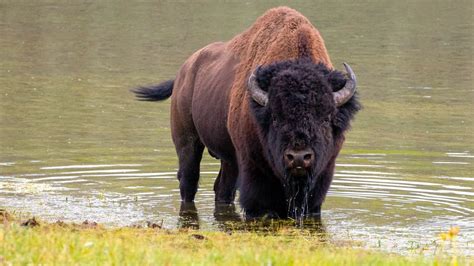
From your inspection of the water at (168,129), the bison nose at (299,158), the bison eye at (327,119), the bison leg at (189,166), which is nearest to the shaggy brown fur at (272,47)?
the bison eye at (327,119)

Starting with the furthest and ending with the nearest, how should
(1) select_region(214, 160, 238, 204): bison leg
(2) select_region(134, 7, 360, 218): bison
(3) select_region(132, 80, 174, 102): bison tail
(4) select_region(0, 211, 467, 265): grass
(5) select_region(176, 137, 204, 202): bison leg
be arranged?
(3) select_region(132, 80, 174, 102): bison tail
(5) select_region(176, 137, 204, 202): bison leg
(1) select_region(214, 160, 238, 204): bison leg
(2) select_region(134, 7, 360, 218): bison
(4) select_region(0, 211, 467, 265): grass

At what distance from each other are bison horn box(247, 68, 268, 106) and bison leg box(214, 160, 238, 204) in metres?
2.43

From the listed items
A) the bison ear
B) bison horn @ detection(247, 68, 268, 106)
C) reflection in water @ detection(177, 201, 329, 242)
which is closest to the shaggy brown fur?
the bison ear

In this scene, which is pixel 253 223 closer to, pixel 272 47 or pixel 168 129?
pixel 272 47

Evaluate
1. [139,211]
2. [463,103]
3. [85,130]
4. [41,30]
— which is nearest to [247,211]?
[139,211]

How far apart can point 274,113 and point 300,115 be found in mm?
302

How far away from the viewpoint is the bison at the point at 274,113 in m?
9.62

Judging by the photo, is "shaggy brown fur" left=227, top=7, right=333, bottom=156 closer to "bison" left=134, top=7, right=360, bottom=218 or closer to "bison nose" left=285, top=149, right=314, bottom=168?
"bison" left=134, top=7, right=360, bottom=218

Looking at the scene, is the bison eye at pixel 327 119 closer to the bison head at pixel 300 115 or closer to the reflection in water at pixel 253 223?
the bison head at pixel 300 115

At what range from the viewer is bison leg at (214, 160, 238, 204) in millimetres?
12555

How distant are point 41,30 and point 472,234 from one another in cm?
2934

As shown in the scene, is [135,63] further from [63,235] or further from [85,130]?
[63,235]

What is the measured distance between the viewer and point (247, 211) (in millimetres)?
10797

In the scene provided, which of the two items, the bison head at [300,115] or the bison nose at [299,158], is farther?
the bison head at [300,115]
